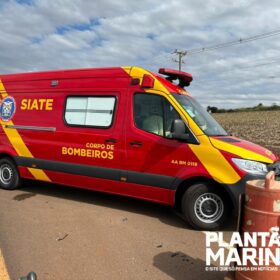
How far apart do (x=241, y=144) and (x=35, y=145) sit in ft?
13.6

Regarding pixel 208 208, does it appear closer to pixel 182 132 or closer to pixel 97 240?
pixel 182 132

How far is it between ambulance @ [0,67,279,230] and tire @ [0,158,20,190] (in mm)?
23

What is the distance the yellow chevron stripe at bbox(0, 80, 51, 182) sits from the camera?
7.55 m

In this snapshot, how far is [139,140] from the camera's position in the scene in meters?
6.11

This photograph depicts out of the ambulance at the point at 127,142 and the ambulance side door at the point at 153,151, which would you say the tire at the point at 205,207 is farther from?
the ambulance side door at the point at 153,151

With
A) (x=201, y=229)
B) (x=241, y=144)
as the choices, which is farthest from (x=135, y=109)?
(x=201, y=229)

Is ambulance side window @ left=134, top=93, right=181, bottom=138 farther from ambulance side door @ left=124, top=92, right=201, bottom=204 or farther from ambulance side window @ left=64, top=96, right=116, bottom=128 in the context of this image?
ambulance side window @ left=64, top=96, right=116, bottom=128

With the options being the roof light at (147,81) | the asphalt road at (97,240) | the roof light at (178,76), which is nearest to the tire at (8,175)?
the asphalt road at (97,240)

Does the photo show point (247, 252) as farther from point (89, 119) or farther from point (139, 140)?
point (89, 119)

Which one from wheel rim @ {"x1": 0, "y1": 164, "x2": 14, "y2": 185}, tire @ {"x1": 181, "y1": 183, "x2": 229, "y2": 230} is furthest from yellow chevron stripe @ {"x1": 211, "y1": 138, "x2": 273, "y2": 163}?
wheel rim @ {"x1": 0, "y1": 164, "x2": 14, "y2": 185}

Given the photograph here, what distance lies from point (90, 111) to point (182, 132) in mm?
2012

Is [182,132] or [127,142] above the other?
[182,132]

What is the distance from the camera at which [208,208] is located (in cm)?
560

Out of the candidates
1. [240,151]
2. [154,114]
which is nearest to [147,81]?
[154,114]
